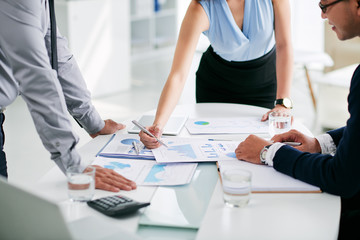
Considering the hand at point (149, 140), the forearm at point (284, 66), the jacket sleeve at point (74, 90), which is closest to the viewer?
the hand at point (149, 140)

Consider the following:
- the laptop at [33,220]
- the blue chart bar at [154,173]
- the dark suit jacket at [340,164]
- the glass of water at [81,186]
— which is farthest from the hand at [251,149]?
the laptop at [33,220]

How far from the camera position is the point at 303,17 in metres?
6.53

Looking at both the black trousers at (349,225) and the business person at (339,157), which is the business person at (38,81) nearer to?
the business person at (339,157)

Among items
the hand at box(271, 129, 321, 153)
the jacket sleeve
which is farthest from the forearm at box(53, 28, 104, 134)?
the hand at box(271, 129, 321, 153)

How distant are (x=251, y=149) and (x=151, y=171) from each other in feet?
1.09

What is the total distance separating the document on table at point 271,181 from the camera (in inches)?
55.1

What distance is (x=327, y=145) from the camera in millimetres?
1672

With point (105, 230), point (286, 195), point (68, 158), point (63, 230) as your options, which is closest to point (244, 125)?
point (286, 195)

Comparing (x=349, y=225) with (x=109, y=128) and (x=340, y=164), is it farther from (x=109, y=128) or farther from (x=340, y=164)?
(x=109, y=128)

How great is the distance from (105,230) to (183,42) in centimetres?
114

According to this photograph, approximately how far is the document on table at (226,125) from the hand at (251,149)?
31cm

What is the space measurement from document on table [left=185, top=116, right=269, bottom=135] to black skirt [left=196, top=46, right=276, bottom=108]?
375mm

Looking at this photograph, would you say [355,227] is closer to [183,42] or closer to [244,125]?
[244,125]

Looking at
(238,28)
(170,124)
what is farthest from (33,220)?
(238,28)
